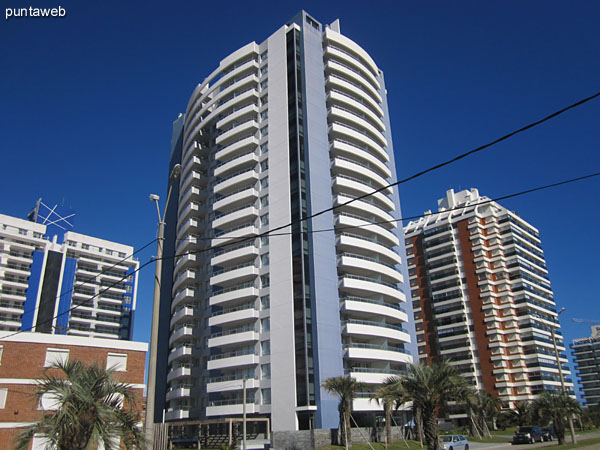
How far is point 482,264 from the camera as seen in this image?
317ft

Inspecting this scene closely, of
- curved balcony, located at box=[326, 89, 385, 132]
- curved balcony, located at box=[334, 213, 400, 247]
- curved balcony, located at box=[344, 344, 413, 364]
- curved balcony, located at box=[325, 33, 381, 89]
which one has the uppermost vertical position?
curved balcony, located at box=[325, 33, 381, 89]

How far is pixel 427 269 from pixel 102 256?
252 feet

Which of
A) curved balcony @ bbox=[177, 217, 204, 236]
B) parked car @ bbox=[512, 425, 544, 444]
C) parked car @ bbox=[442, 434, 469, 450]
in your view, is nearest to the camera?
parked car @ bbox=[442, 434, 469, 450]

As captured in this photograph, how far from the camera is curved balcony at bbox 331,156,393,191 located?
61188 millimetres

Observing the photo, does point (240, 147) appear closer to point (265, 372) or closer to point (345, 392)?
point (265, 372)

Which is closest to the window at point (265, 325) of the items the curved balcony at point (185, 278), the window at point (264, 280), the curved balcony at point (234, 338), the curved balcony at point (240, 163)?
the curved balcony at point (234, 338)

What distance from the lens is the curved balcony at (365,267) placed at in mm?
55625

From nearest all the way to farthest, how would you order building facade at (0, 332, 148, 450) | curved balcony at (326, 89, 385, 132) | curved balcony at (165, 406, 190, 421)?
building facade at (0, 332, 148, 450)
curved balcony at (165, 406, 190, 421)
curved balcony at (326, 89, 385, 132)

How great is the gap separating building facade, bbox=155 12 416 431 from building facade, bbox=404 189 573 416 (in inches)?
1415

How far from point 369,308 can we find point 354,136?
76.9 ft

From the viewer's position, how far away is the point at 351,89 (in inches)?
2638

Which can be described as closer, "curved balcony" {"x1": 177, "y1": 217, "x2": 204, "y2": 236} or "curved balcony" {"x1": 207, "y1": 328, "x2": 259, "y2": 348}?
"curved balcony" {"x1": 207, "y1": 328, "x2": 259, "y2": 348}

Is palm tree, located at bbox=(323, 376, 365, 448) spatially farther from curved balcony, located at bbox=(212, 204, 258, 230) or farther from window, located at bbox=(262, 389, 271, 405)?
curved balcony, located at bbox=(212, 204, 258, 230)

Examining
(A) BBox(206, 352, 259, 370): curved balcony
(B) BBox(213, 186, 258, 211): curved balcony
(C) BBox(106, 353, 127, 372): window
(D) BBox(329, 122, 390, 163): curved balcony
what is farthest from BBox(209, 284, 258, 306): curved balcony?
(D) BBox(329, 122, 390, 163): curved balcony
